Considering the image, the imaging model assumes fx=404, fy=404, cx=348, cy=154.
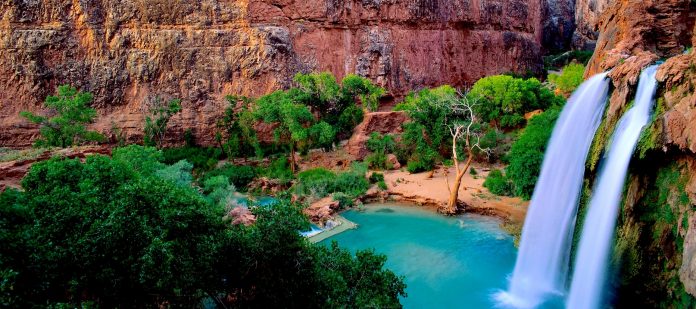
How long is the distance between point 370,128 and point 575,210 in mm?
18002

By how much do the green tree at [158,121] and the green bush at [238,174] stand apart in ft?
21.3

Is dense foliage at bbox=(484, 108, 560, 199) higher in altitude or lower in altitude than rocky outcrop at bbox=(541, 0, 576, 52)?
lower

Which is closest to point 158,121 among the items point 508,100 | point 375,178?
point 375,178

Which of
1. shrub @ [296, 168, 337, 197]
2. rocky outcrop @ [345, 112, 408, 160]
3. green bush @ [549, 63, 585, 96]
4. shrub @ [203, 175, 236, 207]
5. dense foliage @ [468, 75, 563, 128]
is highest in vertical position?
green bush @ [549, 63, 585, 96]

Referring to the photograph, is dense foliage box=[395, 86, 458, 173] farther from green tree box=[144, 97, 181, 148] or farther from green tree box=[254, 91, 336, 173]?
green tree box=[144, 97, 181, 148]

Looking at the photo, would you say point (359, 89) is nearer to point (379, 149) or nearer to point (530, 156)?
point (379, 149)

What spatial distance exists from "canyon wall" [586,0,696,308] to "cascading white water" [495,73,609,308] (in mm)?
769

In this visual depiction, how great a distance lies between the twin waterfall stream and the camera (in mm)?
10625

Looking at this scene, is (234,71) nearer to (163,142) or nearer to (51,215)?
(163,142)

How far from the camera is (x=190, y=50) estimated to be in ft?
103

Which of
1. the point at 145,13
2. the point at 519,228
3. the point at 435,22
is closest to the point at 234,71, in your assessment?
the point at 145,13

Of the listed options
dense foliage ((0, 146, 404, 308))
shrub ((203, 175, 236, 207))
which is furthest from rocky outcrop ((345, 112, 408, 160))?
dense foliage ((0, 146, 404, 308))

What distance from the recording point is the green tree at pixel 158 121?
2912 centimetres

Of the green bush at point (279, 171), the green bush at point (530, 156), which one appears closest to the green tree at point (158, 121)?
the green bush at point (279, 171)
